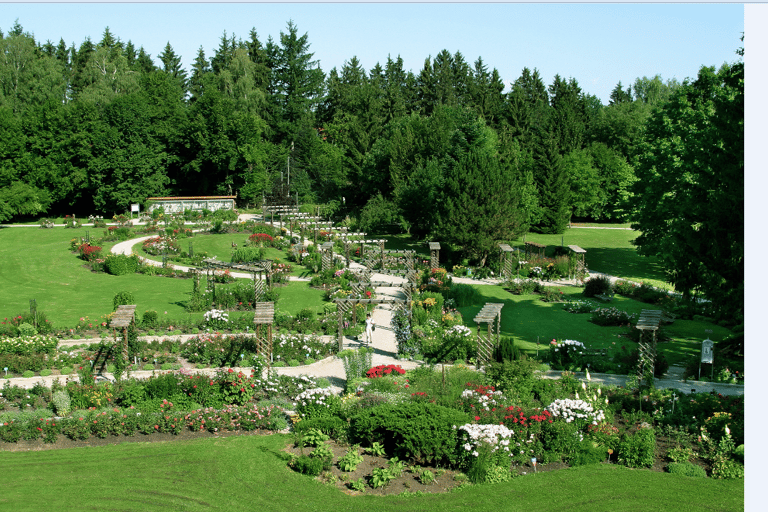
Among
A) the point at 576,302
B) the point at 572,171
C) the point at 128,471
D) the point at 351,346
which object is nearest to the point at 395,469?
the point at 128,471

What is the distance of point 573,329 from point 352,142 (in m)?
37.4

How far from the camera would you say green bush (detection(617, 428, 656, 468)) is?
13.3 meters

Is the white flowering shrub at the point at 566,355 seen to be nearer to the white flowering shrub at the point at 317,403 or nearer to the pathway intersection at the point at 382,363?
the pathway intersection at the point at 382,363

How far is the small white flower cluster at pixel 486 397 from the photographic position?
14.9 meters

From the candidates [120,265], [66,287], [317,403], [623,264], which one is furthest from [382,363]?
[623,264]

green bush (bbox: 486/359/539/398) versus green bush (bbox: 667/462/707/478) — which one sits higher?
green bush (bbox: 486/359/539/398)

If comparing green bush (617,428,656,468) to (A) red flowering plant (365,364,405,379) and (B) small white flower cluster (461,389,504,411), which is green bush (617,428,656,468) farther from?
(A) red flowering plant (365,364,405,379)

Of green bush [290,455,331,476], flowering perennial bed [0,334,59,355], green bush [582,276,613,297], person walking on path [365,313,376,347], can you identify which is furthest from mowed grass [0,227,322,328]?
green bush [290,455,331,476]

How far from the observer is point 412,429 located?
43.5 feet

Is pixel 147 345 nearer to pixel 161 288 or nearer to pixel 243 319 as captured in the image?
pixel 243 319

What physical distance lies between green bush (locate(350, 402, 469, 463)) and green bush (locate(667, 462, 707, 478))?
4.15 m

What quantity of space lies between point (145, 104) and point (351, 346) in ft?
139

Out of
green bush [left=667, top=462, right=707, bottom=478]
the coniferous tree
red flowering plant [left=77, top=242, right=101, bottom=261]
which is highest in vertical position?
the coniferous tree

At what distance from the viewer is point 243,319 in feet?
76.7
